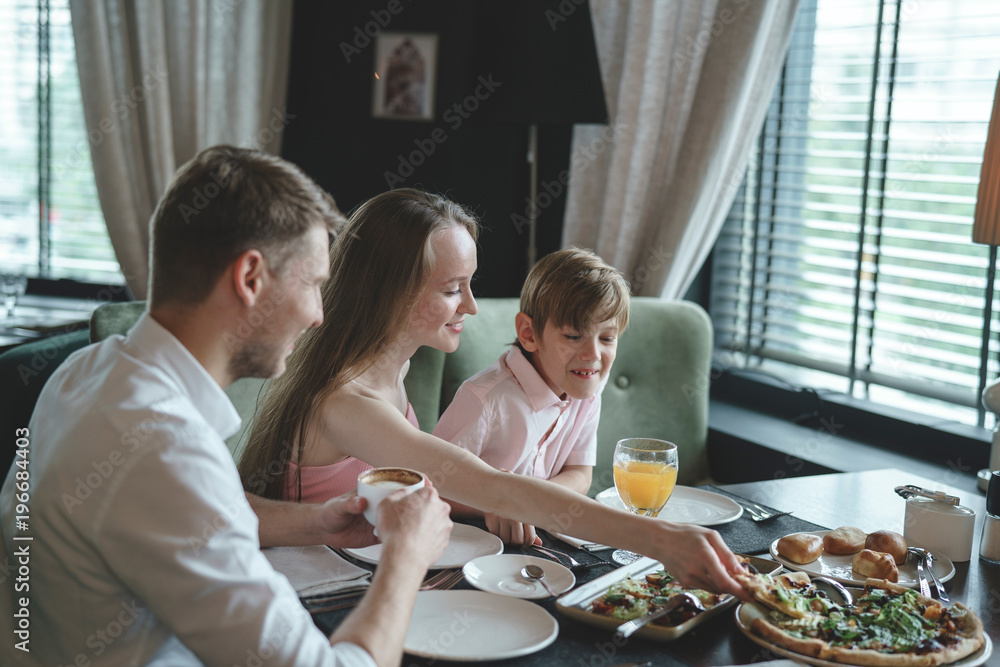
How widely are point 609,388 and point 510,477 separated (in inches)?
48.3

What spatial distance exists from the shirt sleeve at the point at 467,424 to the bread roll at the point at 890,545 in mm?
760

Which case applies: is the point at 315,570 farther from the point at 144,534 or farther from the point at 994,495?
the point at 994,495

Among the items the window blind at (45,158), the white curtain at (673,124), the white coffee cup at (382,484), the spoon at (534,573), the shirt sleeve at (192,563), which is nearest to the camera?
the shirt sleeve at (192,563)

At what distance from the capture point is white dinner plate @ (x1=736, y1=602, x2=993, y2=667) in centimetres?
103

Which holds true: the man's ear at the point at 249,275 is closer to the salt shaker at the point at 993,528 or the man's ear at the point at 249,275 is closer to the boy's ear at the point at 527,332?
the boy's ear at the point at 527,332

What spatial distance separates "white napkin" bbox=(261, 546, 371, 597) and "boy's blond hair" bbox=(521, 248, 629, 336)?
722 millimetres

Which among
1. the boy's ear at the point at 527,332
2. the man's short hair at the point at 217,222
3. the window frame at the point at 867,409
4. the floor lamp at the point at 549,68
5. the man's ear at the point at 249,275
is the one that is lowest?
the window frame at the point at 867,409

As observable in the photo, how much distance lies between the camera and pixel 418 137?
10.7 feet

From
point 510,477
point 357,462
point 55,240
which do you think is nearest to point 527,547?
point 510,477

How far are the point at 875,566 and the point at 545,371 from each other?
79 cm

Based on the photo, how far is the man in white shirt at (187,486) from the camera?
891 millimetres

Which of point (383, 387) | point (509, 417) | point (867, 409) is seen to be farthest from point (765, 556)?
point (867, 409)

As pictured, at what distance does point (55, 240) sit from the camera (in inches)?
151

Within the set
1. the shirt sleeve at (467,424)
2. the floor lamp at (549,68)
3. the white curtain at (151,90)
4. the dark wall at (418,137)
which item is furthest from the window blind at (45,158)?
the shirt sleeve at (467,424)
